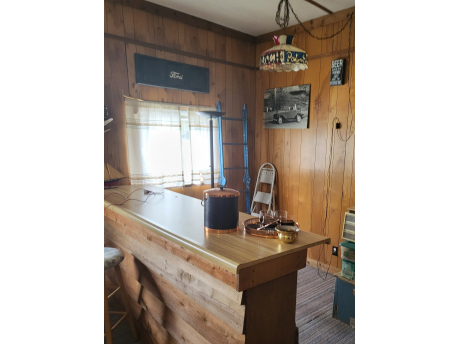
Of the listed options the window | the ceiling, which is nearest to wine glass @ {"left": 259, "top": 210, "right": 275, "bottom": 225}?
the window

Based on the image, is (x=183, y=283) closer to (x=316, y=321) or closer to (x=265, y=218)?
(x=265, y=218)

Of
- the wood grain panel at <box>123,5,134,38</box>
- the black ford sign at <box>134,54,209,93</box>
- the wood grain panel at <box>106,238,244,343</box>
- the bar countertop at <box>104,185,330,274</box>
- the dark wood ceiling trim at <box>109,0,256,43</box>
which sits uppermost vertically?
the dark wood ceiling trim at <box>109,0,256,43</box>

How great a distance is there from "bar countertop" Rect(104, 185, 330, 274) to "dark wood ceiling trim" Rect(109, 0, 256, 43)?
6.74 feet

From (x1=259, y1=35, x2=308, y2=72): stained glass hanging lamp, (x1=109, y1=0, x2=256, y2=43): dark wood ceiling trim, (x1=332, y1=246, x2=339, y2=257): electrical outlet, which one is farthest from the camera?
(x1=332, y1=246, x2=339, y2=257): electrical outlet

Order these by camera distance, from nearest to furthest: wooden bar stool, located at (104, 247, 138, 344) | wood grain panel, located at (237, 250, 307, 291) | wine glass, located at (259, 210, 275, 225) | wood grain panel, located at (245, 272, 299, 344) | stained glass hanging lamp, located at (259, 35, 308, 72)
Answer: wood grain panel, located at (237, 250, 307, 291), wood grain panel, located at (245, 272, 299, 344), wine glass, located at (259, 210, 275, 225), wooden bar stool, located at (104, 247, 138, 344), stained glass hanging lamp, located at (259, 35, 308, 72)

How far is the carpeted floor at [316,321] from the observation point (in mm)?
2293

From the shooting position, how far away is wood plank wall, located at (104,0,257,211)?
9.81 feet

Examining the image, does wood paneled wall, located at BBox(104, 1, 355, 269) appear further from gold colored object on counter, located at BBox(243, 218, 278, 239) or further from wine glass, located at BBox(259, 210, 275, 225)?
gold colored object on counter, located at BBox(243, 218, 278, 239)

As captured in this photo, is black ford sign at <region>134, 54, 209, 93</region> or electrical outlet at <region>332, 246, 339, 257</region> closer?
black ford sign at <region>134, 54, 209, 93</region>

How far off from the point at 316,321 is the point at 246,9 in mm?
2993

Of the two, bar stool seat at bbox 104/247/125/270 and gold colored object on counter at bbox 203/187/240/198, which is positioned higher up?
gold colored object on counter at bbox 203/187/240/198

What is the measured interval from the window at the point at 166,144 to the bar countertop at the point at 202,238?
1.11 meters

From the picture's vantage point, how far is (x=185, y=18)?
3.40m

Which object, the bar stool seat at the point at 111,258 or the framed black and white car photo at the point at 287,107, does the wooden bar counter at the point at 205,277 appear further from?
the framed black and white car photo at the point at 287,107
